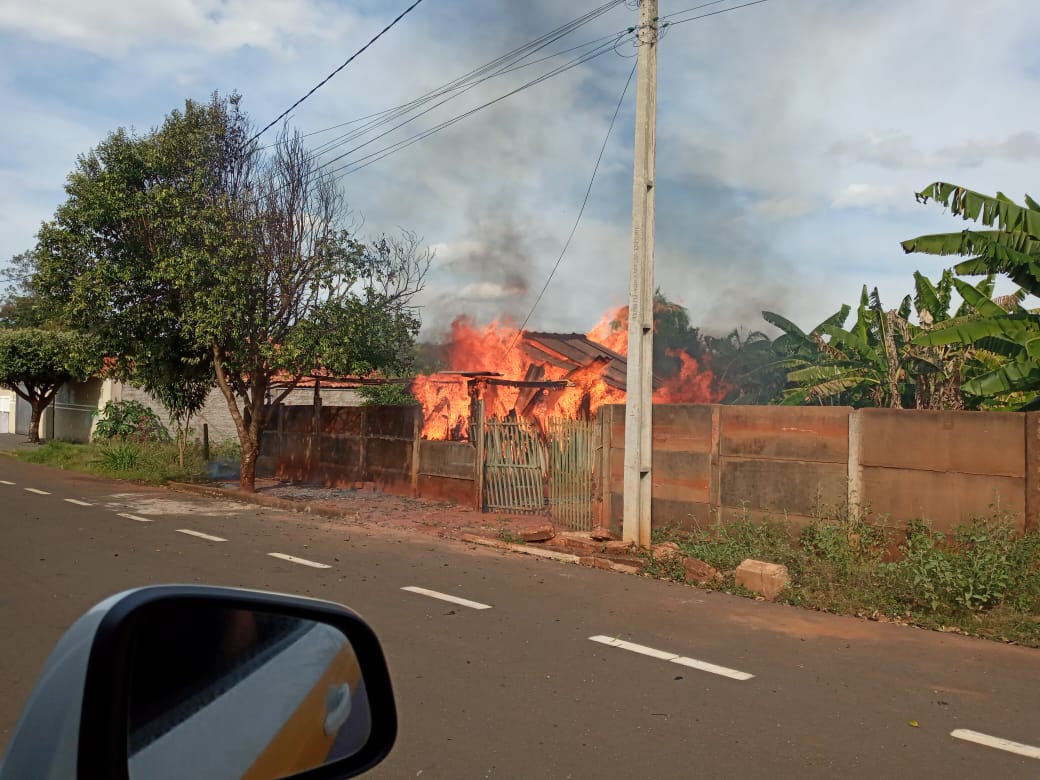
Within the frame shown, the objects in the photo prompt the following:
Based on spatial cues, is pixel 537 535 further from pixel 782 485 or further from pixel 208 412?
pixel 208 412

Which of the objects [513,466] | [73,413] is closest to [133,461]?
[513,466]

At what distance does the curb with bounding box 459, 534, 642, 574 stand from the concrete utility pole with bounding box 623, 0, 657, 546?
812 mm

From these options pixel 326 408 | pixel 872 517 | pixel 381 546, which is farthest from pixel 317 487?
pixel 872 517

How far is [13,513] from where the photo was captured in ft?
44.9

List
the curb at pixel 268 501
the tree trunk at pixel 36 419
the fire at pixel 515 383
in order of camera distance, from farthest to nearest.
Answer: the tree trunk at pixel 36 419, the fire at pixel 515 383, the curb at pixel 268 501

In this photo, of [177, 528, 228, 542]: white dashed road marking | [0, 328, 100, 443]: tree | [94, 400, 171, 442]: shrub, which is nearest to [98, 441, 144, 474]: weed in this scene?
[94, 400, 171, 442]: shrub

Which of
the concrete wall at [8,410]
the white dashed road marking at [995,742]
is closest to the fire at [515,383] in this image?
the white dashed road marking at [995,742]

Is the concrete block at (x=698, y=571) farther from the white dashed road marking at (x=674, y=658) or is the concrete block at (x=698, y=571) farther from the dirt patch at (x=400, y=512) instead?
the dirt patch at (x=400, y=512)

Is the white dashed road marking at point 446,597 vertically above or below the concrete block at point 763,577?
below

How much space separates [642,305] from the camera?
37.0 feet

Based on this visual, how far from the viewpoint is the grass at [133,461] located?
2053 centimetres

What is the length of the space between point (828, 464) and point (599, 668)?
510 centimetres

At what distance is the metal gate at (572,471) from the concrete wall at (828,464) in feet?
1.51

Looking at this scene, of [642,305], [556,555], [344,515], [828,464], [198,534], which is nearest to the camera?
[828,464]
